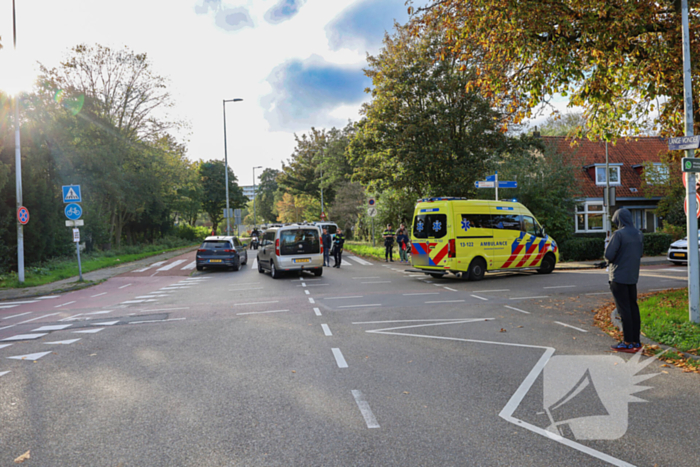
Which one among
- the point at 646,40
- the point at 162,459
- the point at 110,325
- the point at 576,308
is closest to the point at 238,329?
the point at 110,325

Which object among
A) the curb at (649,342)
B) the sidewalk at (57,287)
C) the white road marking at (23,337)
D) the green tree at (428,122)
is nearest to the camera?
the curb at (649,342)

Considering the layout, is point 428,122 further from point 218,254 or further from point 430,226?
point 218,254

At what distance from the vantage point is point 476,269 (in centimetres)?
1591

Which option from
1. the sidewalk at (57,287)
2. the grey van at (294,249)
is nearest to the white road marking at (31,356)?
the sidewalk at (57,287)

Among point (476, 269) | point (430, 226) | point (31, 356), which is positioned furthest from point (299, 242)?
point (31, 356)

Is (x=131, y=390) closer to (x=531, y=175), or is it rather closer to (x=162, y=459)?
(x=162, y=459)

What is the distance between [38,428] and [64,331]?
513cm

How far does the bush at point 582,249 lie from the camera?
2259 cm

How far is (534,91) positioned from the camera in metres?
9.82

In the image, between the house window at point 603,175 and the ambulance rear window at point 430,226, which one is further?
the house window at point 603,175

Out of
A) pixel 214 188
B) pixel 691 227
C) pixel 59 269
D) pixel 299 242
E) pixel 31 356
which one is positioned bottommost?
pixel 31 356

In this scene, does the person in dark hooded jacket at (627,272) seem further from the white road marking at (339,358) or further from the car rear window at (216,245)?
the car rear window at (216,245)

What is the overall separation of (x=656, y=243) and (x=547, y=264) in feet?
34.6

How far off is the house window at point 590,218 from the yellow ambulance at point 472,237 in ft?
60.5
